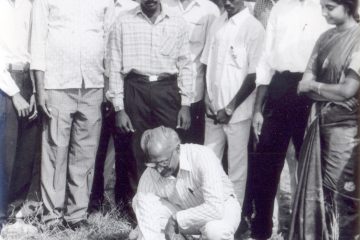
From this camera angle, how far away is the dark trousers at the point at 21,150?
5.19m

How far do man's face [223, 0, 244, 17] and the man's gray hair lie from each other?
3.96 feet

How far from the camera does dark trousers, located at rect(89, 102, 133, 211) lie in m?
5.56

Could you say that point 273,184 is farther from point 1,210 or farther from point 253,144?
point 1,210

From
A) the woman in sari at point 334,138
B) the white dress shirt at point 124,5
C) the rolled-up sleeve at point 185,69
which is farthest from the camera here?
the white dress shirt at point 124,5

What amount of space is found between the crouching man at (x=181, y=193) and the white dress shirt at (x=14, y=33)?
1395 millimetres

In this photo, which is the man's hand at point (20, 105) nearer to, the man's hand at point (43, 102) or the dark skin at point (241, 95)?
the man's hand at point (43, 102)

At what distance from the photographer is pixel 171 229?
4.47 m

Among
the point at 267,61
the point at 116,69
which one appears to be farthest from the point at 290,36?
the point at 116,69

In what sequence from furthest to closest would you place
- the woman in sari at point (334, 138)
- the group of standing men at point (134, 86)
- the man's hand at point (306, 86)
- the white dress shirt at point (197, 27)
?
the white dress shirt at point (197, 27) < the group of standing men at point (134, 86) < the man's hand at point (306, 86) < the woman in sari at point (334, 138)

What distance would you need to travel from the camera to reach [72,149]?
539 centimetres

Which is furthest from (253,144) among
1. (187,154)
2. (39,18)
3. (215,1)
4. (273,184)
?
(39,18)

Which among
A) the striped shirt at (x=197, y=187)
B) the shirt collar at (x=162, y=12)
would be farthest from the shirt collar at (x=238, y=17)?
the striped shirt at (x=197, y=187)

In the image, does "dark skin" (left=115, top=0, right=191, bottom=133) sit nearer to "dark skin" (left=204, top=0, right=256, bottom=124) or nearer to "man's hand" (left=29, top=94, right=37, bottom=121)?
"dark skin" (left=204, top=0, right=256, bottom=124)

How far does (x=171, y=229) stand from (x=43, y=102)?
150 centimetres
